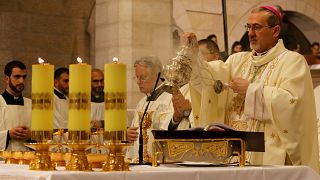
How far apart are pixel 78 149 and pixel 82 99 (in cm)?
22

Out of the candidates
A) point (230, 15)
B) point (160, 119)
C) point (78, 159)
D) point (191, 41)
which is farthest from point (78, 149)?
point (230, 15)

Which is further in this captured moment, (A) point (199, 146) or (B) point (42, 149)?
(A) point (199, 146)

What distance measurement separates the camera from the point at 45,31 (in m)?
13.9

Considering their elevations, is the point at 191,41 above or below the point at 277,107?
above

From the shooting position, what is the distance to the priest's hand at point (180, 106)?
5457mm

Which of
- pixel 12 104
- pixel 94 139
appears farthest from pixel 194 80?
pixel 12 104

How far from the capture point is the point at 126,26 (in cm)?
1071

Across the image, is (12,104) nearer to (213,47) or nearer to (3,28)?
(213,47)

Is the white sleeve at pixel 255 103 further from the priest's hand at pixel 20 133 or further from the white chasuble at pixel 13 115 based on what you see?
the white chasuble at pixel 13 115

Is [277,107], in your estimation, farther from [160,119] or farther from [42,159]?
[42,159]

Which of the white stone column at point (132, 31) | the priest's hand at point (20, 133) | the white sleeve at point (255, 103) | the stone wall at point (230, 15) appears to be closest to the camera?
the white sleeve at point (255, 103)

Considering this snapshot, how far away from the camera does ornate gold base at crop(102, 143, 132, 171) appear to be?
3592mm

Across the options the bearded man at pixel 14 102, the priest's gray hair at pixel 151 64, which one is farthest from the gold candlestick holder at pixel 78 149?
the bearded man at pixel 14 102

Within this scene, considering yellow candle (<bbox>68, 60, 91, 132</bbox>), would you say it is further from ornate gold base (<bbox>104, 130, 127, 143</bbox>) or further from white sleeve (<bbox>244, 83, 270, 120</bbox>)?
white sleeve (<bbox>244, 83, 270, 120</bbox>)
